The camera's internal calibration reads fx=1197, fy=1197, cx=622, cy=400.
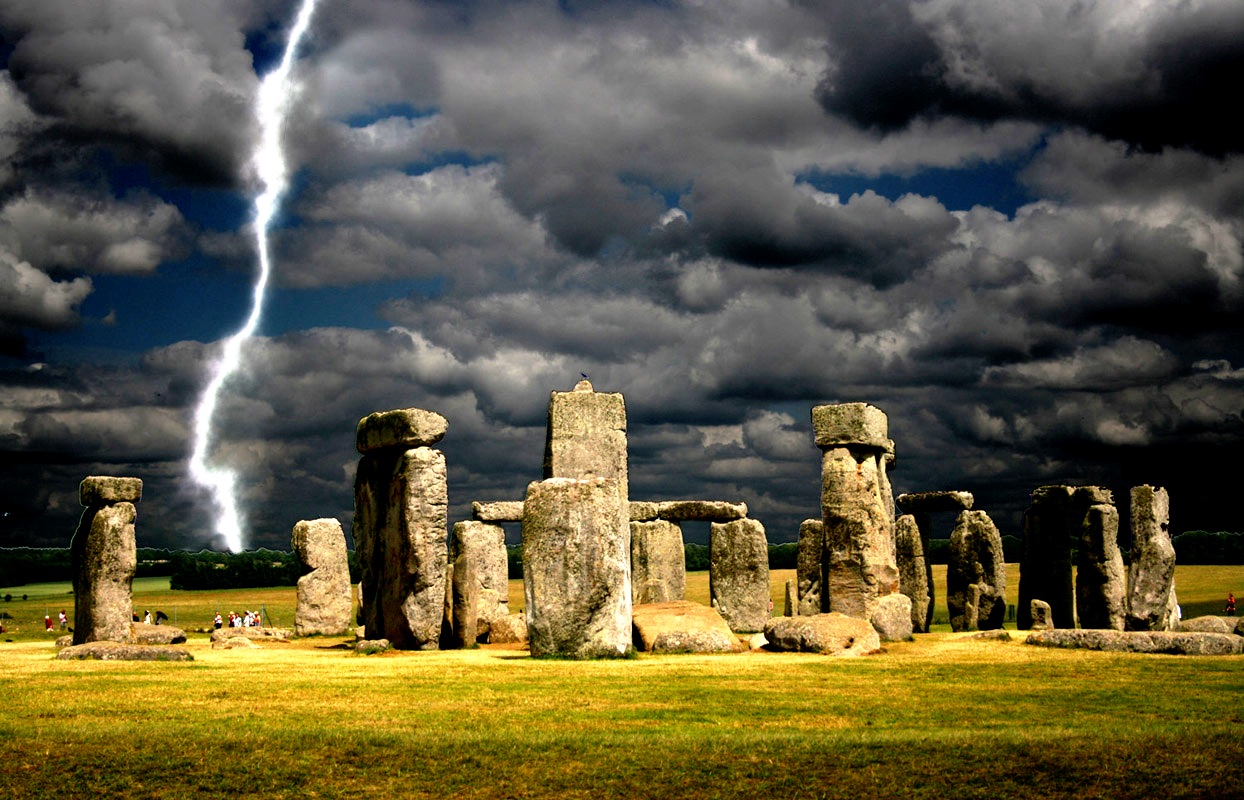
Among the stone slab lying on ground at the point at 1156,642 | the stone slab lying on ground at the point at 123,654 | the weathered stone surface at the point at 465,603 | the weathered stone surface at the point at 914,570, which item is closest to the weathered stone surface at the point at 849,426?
the stone slab lying on ground at the point at 1156,642

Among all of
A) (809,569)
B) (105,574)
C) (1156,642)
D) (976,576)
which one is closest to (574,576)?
(1156,642)

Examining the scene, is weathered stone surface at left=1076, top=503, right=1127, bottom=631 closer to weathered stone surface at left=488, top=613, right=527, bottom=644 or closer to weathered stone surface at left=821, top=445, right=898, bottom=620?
weathered stone surface at left=821, top=445, right=898, bottom=620

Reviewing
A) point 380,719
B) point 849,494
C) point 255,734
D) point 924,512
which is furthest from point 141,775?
point 924,512

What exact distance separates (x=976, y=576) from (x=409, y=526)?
48.3ft

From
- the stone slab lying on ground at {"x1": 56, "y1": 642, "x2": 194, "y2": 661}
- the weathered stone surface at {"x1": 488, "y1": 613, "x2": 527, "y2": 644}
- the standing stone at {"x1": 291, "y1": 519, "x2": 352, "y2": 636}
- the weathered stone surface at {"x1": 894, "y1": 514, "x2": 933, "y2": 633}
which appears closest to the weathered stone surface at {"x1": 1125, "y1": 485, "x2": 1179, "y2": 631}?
the weathered stone surface at {"x1": 894, "y1": 514, "x2": 933, "y2": 633}

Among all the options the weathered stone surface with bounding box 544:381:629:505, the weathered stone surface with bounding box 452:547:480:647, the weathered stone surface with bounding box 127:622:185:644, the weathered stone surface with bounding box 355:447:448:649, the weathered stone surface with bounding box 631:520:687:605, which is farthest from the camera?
the weathered stone surface with bounding box 631:520:687:605

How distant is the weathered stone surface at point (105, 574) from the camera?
2180cm

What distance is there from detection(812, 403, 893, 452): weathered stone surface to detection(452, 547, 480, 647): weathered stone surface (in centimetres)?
720

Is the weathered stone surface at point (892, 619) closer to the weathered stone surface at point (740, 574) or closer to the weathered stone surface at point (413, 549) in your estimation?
the weathered stone surface at point (740, 574)

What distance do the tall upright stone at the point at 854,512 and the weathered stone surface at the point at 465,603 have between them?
6.74 meters

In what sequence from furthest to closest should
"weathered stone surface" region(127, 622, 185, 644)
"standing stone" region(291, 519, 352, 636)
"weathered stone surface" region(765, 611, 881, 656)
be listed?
1. "standing stone" region(291, 519, 352, 636)
2. "weathered stone surface" region(127, 622, 185, 644)
3. "weathered stone surface" region(765, 611, 881, 656)

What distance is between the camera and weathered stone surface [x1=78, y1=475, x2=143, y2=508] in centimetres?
2206

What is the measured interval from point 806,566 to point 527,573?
1125cm

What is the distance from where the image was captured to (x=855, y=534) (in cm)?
2255
